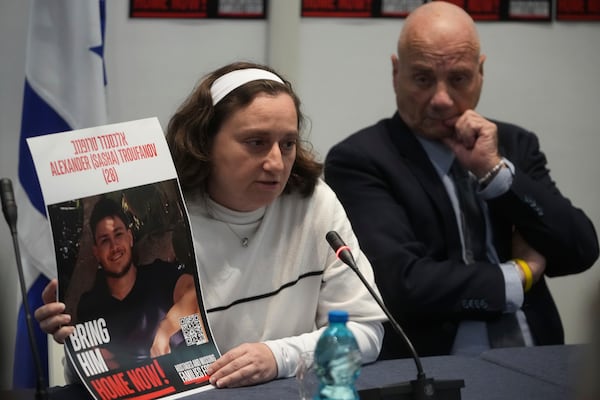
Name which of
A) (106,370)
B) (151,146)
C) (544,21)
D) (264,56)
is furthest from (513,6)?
(106,370)

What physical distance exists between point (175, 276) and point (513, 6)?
242 cm

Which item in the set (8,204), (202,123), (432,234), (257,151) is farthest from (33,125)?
(8,204)

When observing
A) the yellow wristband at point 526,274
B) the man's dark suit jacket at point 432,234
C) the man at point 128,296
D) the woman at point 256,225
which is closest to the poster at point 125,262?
the man at point 128,296

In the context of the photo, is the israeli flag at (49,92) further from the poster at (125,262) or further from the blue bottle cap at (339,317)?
the blue bottle cap at (339,317)

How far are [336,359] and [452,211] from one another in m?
1.25

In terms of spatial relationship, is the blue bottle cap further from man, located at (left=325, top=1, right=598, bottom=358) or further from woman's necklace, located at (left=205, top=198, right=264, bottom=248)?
man, located at (left=325, top=1, right=598, bottom=358)

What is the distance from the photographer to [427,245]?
8.18ft

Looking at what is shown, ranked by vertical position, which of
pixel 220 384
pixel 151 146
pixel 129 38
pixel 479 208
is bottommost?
pixel 220 384

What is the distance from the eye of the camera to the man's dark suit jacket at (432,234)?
2311 mm

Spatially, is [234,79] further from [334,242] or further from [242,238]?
[334,242]

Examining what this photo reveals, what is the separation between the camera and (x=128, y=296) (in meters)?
1.61

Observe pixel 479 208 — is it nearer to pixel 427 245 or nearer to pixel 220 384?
pixel 427 245

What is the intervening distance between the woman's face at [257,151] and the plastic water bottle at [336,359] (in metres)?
0.63

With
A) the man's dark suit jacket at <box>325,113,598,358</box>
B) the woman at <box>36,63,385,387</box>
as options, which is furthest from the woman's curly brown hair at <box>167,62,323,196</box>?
the man's dark suit jacket at <box>325,113,598,358</box>
